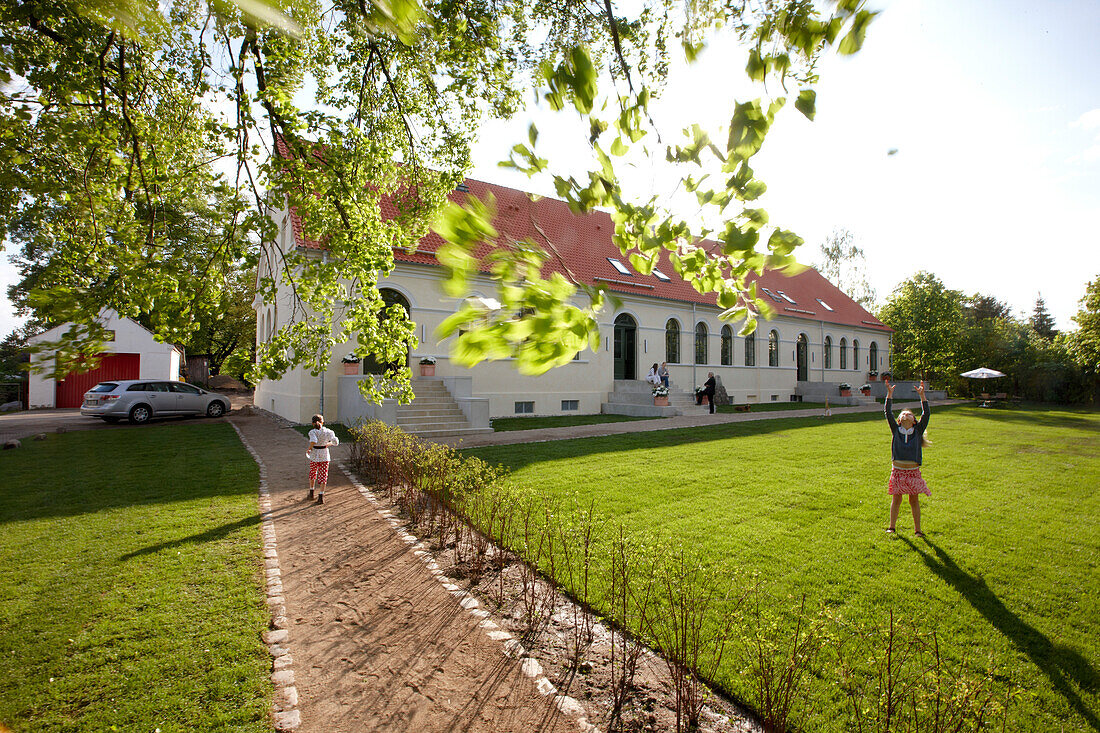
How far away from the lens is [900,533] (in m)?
5.99

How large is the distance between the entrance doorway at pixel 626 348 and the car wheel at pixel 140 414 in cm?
1792

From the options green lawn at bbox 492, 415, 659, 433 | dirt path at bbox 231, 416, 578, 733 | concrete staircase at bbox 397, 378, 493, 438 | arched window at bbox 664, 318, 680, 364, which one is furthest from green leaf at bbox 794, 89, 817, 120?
arched window at bbox 664, 318, 680, 364

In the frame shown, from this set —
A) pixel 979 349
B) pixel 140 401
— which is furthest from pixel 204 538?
pixel 979 349

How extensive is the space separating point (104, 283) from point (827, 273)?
163 ft

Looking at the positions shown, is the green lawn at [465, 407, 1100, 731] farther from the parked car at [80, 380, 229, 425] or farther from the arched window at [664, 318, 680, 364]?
the parked car at [80, 380, 229, 425]

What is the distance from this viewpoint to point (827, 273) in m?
44.1

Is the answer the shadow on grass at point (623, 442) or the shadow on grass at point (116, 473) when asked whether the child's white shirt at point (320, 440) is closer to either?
the shadow on grass at point (116, 473)

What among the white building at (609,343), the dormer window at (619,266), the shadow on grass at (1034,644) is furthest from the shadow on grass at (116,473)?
the dormer window at (619,266)

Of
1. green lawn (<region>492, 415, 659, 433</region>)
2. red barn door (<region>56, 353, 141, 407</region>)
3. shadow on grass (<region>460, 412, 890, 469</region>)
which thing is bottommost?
shadow on grass (<region>460, 412, 890, 469</region>)

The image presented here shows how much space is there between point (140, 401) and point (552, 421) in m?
14.6

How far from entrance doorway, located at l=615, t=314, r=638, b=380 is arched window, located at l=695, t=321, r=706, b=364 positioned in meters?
4.13

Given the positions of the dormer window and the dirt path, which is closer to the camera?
the dirt path

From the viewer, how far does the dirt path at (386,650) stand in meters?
2.89

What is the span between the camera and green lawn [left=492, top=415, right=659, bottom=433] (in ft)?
52.0
